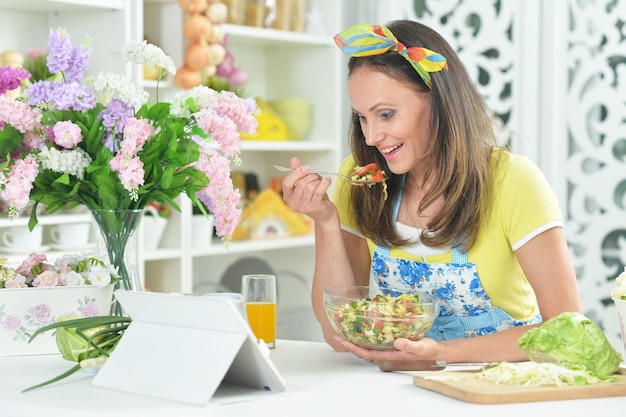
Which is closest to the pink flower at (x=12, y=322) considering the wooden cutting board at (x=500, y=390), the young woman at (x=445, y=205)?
the young woman at (x=445, y=205)

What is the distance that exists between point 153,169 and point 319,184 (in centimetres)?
44

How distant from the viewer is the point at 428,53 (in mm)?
2078

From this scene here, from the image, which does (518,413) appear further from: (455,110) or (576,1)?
(576,1)

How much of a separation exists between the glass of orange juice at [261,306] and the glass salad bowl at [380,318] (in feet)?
0.57

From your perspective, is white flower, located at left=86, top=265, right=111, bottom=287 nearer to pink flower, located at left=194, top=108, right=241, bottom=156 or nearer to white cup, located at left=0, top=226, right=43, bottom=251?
pink flower, located at left=194, top=108, right=241, bottom=156

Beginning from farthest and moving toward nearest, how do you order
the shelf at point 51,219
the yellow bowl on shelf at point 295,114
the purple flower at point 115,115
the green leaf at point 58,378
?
1. the yellow bowl on shelf at point 295,114
2. the shelf at point 51,219
3. the purple flower at point 115,115
4. the green leaf at point 58,378

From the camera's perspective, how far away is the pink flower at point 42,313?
1832mm

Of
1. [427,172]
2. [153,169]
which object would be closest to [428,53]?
[427,172]

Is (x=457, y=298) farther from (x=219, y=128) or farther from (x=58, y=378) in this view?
(x=58, y=378)

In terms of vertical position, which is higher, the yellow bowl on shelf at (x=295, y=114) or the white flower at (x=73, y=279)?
the yellow bowl on shelf at (x=295, y=114)

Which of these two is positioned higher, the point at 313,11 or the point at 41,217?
the point at 313,11

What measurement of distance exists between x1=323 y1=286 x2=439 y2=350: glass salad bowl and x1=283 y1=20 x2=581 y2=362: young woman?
36 centimetres

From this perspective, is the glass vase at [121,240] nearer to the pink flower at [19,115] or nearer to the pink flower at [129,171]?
the pink flower at [129,171]

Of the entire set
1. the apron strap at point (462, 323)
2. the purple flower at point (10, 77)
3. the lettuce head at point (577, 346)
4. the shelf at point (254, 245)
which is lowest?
the shelf at point (254, 245)
